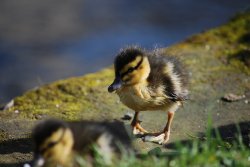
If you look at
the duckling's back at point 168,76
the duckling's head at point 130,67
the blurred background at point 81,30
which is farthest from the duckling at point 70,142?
the blurred background at point 81,30

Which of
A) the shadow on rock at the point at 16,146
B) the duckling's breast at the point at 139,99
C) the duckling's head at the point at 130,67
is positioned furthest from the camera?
the duckling's breast at the point at 139,99

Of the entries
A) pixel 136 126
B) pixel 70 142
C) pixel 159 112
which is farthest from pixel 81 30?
pixel 70 142

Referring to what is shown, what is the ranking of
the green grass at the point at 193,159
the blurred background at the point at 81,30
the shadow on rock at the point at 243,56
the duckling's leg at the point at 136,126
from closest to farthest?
1. the green grass at the point at 193,159
2. the duckling's leg at the point at 136,126
3. the shadow on rock at the point at 243,56
4. the blurred background at the point at 81,30

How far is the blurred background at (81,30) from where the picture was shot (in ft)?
35.2

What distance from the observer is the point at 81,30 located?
11.9 metres

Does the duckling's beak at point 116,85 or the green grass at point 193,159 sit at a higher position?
the duckling's beak at point 116,85

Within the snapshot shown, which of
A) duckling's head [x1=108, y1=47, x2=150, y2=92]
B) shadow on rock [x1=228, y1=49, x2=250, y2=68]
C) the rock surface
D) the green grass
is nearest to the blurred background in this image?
the rock surface

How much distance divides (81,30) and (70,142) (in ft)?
23.9

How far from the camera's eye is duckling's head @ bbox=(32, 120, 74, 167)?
464 centimetres

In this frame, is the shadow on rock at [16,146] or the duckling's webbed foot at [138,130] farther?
the duckling's webbed foot at [138,130]

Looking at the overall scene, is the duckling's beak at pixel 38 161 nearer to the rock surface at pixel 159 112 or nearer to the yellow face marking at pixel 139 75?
the rock surface at pixel 159 112

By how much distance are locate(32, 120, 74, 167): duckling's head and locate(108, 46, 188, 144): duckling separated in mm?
1232

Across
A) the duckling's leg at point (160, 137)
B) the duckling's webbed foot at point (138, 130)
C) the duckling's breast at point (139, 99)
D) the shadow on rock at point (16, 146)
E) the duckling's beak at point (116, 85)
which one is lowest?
the shadow on rock at point (16, 146)

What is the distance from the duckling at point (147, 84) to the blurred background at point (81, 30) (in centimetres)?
399
